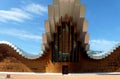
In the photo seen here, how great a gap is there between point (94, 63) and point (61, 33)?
6312 millimetres

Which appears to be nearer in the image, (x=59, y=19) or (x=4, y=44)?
(x=59, y=19)

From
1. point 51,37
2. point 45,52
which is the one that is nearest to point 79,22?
point 51,37

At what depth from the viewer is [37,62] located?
3450 centimetres

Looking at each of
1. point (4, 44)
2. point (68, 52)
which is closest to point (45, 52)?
point (68, 52)

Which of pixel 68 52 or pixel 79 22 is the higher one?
pixel 79 22

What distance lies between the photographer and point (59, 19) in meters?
31.7

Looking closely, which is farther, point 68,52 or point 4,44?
point 4,44

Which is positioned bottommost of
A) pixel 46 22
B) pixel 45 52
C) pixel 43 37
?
pixel 45 52

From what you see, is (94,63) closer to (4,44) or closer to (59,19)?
(59,19)

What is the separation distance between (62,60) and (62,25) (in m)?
4.59

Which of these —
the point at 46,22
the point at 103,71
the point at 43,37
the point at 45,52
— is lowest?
the point at 103,71

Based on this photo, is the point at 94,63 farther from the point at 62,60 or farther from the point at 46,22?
the point at 46,22

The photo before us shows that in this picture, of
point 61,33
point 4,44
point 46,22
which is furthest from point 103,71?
point 4,44

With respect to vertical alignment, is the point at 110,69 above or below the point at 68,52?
below
